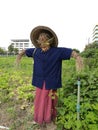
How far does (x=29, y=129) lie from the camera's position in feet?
16.4

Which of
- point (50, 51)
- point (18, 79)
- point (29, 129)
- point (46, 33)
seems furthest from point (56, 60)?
point (18, 79)

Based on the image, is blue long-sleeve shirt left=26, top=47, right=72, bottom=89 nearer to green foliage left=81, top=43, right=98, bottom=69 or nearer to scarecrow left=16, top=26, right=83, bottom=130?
scarecrow left=16, top=26, right=83, bottom=130

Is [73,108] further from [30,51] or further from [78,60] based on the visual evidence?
[30,51]

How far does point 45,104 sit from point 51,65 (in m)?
0.66

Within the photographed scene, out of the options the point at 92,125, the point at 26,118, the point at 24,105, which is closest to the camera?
the point at 92,125

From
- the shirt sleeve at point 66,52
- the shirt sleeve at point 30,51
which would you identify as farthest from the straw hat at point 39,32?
the shirt sleeve at point 66,52

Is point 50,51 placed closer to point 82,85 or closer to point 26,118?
point 82,85

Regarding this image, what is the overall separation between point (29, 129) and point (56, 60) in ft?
4.41

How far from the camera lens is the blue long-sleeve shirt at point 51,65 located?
4.63m

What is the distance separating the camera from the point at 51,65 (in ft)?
15.3

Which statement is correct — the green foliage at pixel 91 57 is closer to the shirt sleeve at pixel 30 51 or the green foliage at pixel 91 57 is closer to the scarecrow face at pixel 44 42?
the shirt sleeve at pixel 30 51

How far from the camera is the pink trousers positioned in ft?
15.4

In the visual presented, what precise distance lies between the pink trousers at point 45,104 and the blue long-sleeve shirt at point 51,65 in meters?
0.11

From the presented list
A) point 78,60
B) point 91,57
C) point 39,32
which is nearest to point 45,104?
point 78,60
